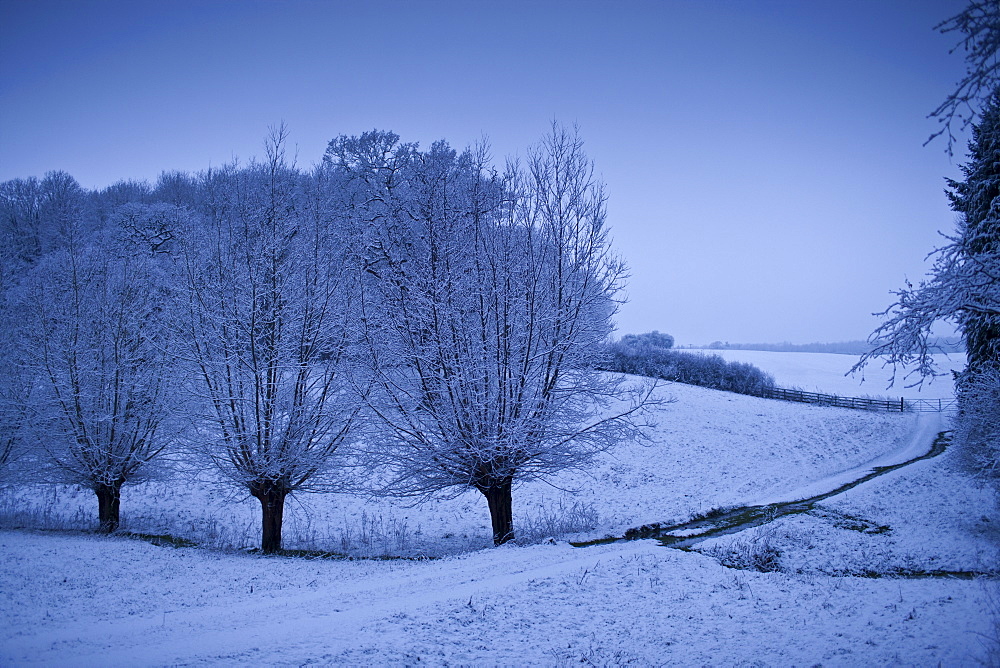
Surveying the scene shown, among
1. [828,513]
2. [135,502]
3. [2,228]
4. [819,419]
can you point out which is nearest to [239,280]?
[135,502]

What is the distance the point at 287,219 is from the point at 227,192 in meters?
1.47

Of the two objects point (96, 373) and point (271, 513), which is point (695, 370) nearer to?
point (271, 513)

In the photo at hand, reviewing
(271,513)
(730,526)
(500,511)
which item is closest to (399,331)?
(500,511)

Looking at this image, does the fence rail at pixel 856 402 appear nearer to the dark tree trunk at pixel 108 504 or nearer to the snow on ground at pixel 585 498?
the snow on ground at pixel 585 498

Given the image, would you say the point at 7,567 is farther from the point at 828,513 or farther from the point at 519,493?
the point at 828,513

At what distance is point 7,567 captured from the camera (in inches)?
333

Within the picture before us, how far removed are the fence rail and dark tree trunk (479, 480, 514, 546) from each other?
112ft

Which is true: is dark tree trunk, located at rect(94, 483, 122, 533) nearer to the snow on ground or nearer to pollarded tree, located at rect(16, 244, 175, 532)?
pollarded tree, located at rect(16, 244, 175, 532)

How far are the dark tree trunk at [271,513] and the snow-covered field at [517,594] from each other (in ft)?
2.77

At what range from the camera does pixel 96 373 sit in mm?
12758

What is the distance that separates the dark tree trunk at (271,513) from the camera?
36.6 feet

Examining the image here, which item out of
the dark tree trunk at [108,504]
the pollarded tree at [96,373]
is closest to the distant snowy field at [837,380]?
the pollarded tree at [96,373]

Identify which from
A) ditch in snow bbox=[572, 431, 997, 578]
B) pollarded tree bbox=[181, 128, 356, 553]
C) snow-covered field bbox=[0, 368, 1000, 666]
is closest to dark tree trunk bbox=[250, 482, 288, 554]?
pollarded tree bbox=[181, 128, 356, 553]

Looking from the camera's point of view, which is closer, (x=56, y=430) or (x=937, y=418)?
(x=56, y=430)
